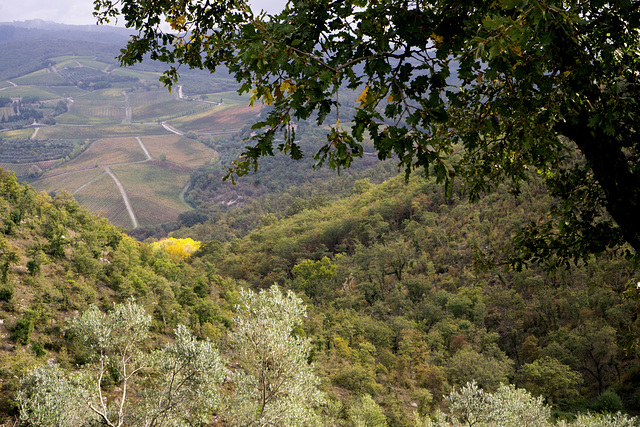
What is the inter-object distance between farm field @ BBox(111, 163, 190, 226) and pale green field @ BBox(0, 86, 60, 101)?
103370 mm

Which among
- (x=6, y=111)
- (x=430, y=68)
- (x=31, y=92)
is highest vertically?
(x=31, y=92)

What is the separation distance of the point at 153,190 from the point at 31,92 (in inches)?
5259

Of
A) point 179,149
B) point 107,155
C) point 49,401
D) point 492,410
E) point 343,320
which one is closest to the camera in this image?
point 49,401

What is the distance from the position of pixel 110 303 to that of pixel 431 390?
15758 mm

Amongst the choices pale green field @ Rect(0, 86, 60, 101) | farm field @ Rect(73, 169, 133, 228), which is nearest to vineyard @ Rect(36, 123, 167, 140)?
pale green field @ Rect(0, 86, 60, 101)

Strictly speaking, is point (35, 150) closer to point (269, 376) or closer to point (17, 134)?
point (17, 134)

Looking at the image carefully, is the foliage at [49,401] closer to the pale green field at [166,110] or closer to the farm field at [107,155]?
the farm field at [107,155]

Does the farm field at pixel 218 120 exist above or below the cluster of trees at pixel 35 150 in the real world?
above

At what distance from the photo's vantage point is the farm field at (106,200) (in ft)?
316

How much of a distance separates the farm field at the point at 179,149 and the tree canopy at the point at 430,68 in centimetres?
13909

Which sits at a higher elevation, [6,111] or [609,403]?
[6,111]

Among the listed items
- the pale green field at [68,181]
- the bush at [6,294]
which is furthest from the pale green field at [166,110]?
the bush at [6,294]

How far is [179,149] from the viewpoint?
146 meters

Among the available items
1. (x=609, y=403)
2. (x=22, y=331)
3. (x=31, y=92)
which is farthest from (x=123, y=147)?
(x=609, y=403)
